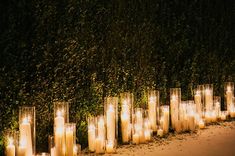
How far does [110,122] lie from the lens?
6.14 metres

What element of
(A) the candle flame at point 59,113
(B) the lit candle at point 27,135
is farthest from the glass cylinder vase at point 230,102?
(B) the lit candle at point 27,135

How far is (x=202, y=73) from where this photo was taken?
350 inches

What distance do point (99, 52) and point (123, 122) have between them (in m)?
1.11

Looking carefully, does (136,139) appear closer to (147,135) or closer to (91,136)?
(147,135)

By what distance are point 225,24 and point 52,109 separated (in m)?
4.79

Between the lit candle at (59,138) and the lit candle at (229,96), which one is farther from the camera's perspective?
the lit candle at (229,96)

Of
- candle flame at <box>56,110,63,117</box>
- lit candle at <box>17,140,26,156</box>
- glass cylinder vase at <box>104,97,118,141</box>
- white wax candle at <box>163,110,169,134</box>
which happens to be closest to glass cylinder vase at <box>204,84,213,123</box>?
white wax candle at <box>163,110,169,134</box>

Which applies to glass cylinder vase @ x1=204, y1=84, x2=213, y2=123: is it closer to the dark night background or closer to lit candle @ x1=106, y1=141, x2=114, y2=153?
the dark night background

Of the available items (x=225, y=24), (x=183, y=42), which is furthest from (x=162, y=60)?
(x=225, y=24)

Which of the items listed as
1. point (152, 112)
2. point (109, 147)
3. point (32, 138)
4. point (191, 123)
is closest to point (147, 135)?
point (152, 112)

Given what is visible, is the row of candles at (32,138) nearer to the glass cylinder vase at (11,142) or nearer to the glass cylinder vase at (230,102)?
the glass cylinder vase at (11,142)

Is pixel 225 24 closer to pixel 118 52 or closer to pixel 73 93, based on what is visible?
pixel 118 52

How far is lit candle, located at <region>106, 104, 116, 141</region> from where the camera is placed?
6.07 meters

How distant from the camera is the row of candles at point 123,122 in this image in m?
5.29
